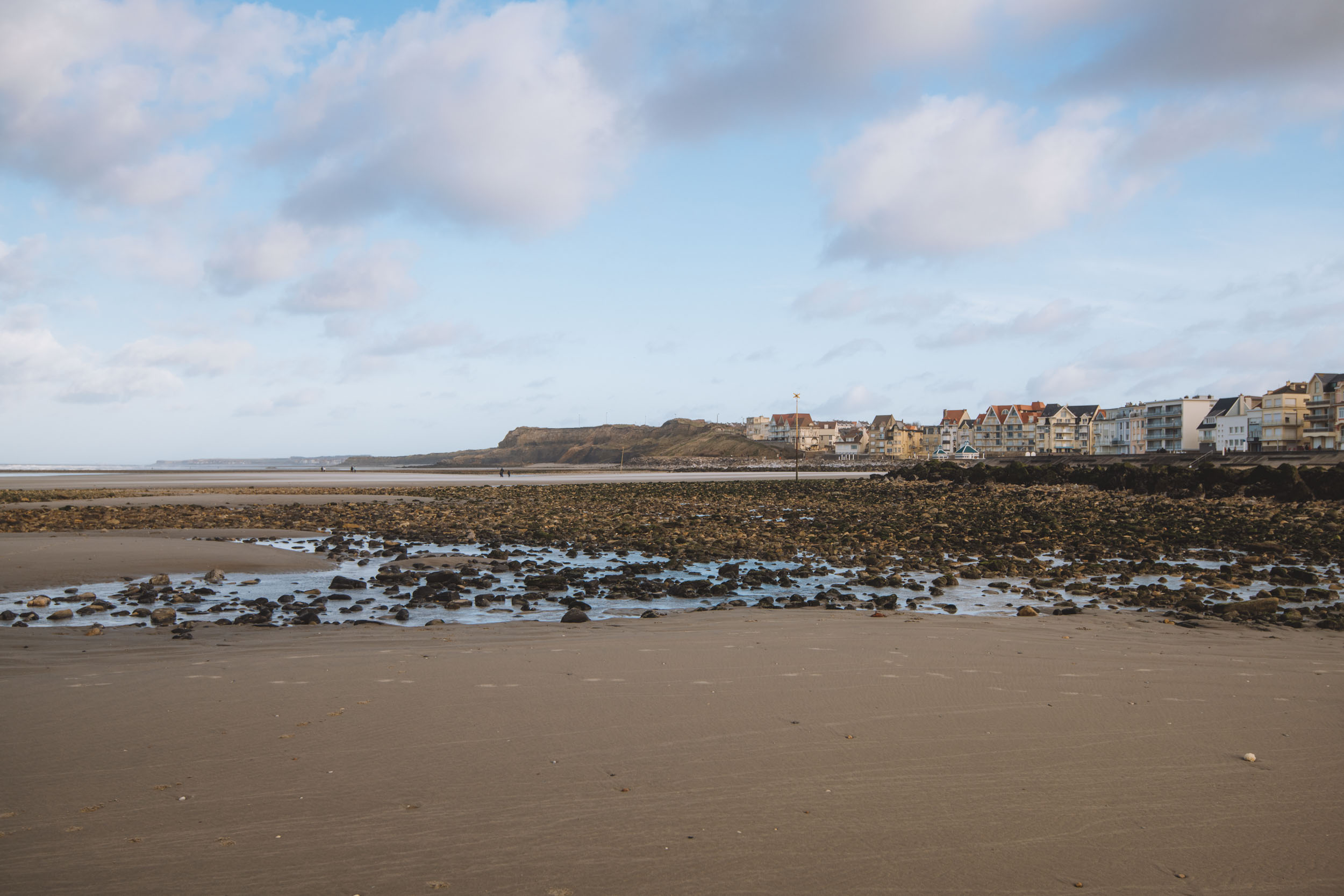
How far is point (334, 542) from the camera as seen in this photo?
18.4m

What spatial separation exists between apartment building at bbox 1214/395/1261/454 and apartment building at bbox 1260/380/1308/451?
7.10 ft

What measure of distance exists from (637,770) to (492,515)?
2219 cm

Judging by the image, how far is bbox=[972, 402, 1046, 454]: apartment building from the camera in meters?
140

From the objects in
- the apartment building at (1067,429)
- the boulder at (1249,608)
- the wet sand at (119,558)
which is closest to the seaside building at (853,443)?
the apartment building at (1067,429)

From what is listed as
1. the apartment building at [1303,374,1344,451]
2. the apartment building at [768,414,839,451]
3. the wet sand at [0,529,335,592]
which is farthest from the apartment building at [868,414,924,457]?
the wet sand at [0,529,335,592]

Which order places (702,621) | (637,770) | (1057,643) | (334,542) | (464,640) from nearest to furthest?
(637,770)
(1057,643)
(464,640)
(702,621)
(334,542)

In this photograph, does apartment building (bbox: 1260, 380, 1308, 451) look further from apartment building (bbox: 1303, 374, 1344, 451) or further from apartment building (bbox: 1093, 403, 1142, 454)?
apartment building (bbox: 1093, 403, 1142, 454)

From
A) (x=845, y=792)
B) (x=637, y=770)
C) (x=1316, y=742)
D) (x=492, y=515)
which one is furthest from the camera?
(x=492, y=515)

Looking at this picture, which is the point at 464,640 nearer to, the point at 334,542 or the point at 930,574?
the point at 930,574

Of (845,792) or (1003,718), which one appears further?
(1003,718)

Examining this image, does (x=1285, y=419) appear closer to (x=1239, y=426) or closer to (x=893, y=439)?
(x=1239, y=426)

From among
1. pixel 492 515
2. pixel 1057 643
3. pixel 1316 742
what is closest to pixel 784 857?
pixel 1316 742

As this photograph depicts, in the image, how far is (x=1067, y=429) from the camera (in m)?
135

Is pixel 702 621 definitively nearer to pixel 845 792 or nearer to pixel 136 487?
pixel 845 792
